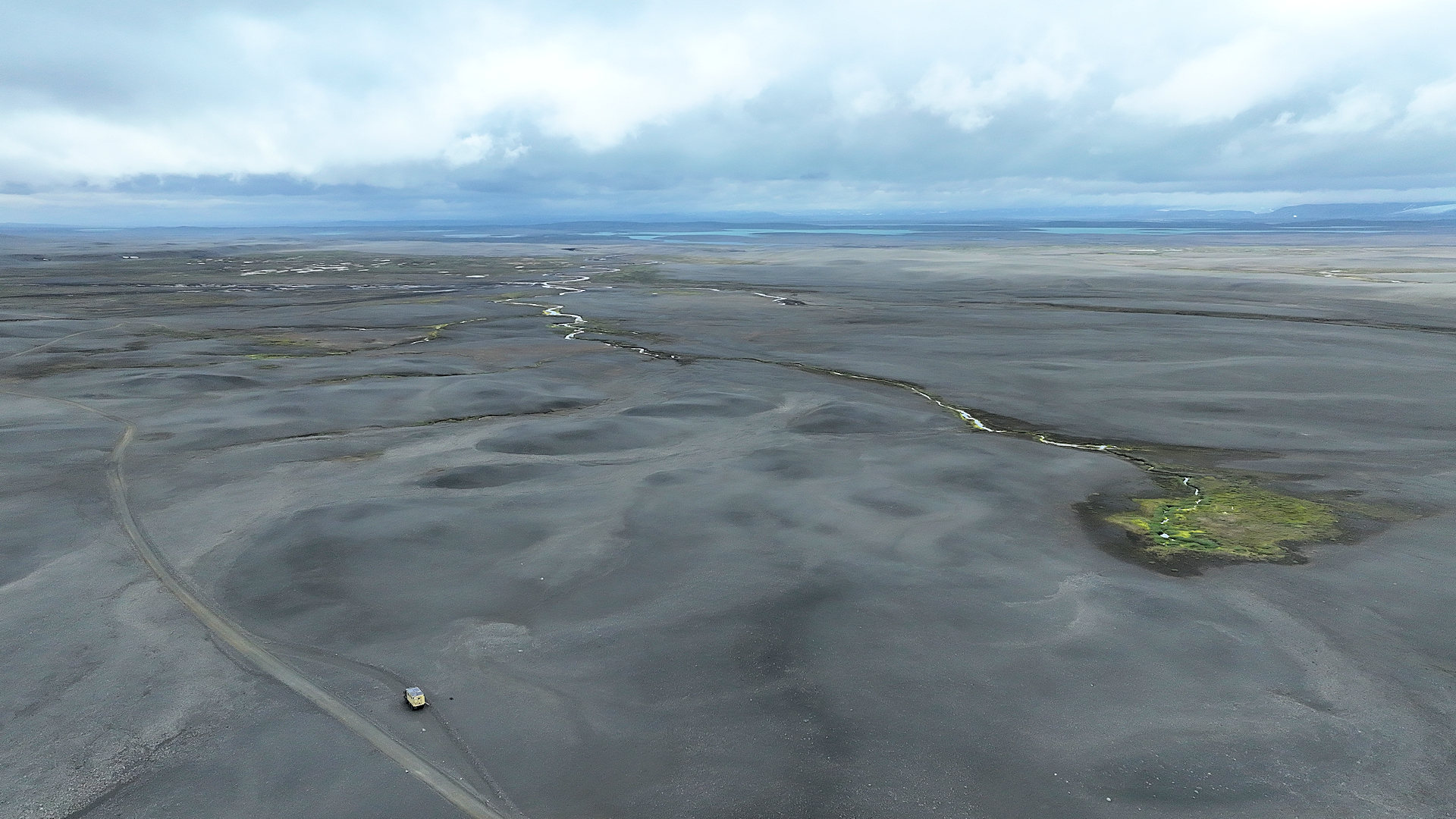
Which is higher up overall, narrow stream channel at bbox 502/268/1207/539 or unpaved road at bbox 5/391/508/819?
narrow stream channel at bbox 502/268/1207/539

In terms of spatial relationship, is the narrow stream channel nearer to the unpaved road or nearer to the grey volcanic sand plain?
the grey volcanic sand plain

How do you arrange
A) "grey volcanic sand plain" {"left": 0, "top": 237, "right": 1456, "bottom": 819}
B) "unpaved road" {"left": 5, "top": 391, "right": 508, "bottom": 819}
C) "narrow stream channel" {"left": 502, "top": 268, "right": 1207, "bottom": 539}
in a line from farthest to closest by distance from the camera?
"narrow stream channel" {"left": 502, "top": 268, "right": 1207, "bottom": 539}, "grey volcanic sand plain" {"left": 0, "top": 237, "right": 1456, "bottom": 819}, "unpaved road" {"left": 5, "top": 391, "right": 508, "bottom": 819}

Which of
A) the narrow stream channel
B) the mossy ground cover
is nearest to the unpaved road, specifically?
the mossy ground cover

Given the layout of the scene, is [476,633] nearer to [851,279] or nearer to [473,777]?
[473,777]

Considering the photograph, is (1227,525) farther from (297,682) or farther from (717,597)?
(297,682)

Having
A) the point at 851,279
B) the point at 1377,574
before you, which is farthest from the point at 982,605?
the point at 851,279

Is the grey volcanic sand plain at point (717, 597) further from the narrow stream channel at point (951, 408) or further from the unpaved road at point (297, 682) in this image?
the narrow stream channel at point (951, 408)

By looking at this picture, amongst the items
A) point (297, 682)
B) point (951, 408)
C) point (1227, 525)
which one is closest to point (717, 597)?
point (297, 682)
